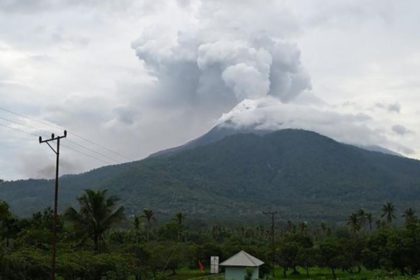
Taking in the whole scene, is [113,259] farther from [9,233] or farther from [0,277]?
[9,233]

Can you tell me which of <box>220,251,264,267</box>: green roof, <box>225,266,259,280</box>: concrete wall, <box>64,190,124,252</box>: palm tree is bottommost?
<box>225,266,259,280</box>: concrete wall

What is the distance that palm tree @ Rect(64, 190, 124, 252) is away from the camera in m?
45.2

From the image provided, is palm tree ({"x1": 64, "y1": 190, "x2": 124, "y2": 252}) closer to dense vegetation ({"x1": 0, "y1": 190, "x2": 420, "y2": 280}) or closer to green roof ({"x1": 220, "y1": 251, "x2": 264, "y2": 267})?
dense vegetation ({"x1": 0, "y1": 190, "x2": 420, "y2": 280})

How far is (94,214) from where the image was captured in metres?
45.3

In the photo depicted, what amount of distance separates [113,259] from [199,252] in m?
31.2

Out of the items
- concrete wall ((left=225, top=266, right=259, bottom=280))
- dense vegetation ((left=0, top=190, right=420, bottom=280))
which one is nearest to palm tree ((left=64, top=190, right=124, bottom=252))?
dense vegetation ((left=0, top=190, right=420, bottom=280))

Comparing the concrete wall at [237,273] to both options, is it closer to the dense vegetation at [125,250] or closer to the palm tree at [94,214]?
the dense vegetation at [125,250]

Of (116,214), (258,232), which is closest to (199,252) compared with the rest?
(116,214)

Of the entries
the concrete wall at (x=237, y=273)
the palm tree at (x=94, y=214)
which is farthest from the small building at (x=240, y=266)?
the palm tree at (x=94, y=214)

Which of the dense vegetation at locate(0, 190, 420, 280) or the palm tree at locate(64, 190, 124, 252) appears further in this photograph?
the palm tree at locate(64, 190, 124, 252)

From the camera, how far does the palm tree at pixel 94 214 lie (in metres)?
45.2

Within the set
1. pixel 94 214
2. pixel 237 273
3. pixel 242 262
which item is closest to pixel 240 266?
pixel 242 262

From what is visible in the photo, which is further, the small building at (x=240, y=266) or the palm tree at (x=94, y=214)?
the small building at (x=240, y=266)

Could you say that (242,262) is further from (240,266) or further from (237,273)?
(237,273)
